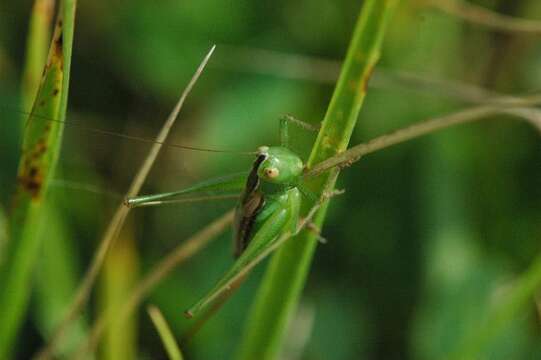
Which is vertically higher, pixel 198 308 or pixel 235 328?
pixel 198 308

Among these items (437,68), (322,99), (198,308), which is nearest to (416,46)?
(437,68)

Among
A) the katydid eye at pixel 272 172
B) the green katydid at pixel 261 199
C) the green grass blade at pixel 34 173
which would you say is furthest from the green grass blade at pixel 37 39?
the katydid eye at pixel 272 172

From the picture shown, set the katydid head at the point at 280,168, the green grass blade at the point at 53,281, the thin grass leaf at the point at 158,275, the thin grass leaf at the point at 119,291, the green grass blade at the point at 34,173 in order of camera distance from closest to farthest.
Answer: the green grass blade at the point at 34,173
the katydid head at the point at 280,168
the thin grass leaf at the point at 158,275
the thin grass leaf at the point at 119,291
the green grass blade at the point at 53,281

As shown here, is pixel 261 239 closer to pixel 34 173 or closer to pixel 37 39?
pixel 34 173

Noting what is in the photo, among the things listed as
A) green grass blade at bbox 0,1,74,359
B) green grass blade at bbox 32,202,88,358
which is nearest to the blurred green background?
green grass blade at bbox 32,202,88,358

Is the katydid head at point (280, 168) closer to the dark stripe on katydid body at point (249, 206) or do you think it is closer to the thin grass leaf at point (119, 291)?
the dark stripe on katydid body at point (249, 206)

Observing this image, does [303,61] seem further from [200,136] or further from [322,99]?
[200,136]

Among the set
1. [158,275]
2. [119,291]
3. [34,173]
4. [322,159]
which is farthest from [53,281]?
[322,159]
